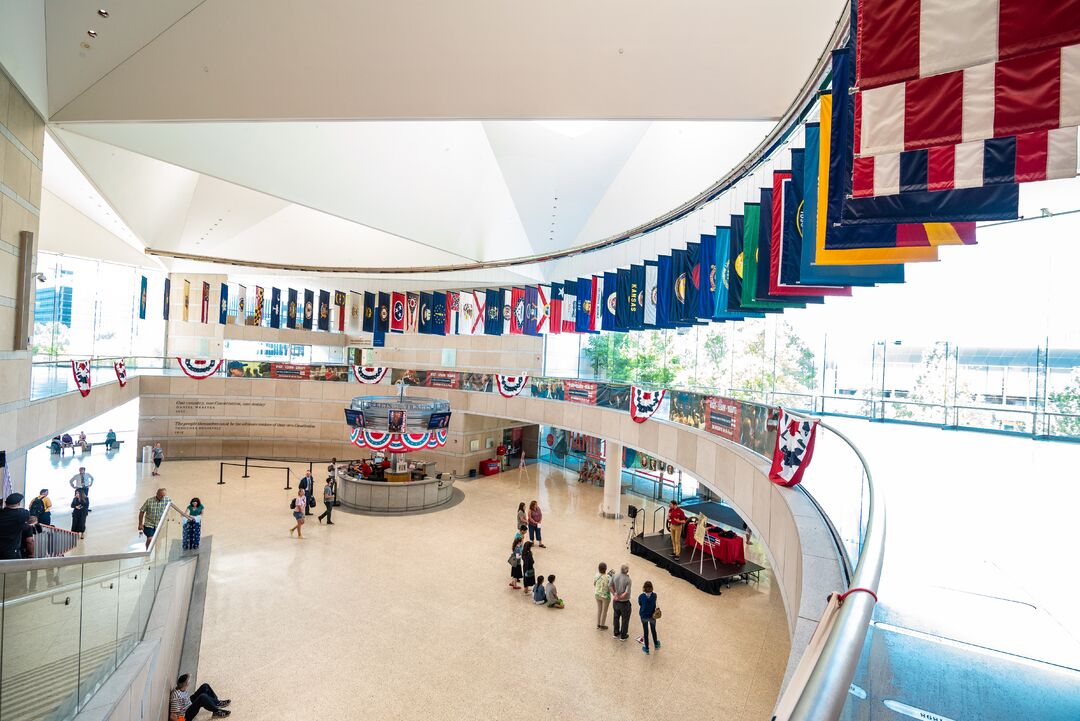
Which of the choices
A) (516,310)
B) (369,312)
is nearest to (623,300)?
(516,310)

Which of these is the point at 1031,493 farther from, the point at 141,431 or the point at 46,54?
the point at 141,431

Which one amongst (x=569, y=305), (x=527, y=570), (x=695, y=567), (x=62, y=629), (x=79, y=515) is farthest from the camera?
(x=569, y=305)

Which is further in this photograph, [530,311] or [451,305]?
[451,305]

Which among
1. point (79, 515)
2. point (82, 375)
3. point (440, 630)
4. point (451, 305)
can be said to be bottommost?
point (440, 630)

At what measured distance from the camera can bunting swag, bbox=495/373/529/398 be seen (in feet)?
77.0

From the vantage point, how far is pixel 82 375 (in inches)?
584

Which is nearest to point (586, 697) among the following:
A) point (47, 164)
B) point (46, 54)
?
point (46, 54)

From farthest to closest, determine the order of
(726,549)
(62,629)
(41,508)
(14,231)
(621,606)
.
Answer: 1. (726,549)
2. (41,508)
3. (621,606)
4. (14,231)
5. (62,629)

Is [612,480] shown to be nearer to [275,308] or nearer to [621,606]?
[621,606]

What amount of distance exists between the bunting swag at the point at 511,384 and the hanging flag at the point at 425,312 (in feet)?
12.6

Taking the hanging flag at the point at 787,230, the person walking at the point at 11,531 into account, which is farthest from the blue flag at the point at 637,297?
the person walking at the point at 11,531

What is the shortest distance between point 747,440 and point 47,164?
18435 mm

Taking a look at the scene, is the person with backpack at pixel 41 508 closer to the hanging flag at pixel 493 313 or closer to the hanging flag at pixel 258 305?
the hanging flag at pixel 258 305

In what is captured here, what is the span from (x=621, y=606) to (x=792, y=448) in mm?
5591
